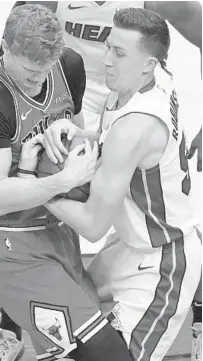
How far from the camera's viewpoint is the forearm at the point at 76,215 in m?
2.56

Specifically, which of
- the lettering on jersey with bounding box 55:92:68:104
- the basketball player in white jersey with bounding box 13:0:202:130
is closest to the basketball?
the lettering on jersey with bounding box 55:92:68:104

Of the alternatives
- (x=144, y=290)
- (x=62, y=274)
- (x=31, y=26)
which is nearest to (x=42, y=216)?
(x=62, y=274)

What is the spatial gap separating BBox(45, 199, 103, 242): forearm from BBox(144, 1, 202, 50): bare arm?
1683 millimetres

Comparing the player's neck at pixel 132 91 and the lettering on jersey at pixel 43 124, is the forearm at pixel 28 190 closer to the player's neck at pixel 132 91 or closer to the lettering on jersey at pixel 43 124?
the lettering on jersey at pixel 43 124

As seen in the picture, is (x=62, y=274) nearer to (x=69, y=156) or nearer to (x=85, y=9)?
(x=69, y=156)

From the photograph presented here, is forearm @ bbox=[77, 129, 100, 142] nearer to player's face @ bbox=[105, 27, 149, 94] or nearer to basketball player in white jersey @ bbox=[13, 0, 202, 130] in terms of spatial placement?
player's face @ bbox=[105, 27, 149, 94]

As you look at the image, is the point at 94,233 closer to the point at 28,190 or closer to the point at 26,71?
the point at 28,190

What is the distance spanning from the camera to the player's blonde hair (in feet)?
8.42

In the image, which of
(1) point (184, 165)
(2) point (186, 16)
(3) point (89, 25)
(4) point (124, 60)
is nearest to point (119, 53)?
(4) point (124, 60)

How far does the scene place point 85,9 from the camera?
3717 mm

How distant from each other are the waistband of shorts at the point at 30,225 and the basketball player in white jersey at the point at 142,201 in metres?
0.19

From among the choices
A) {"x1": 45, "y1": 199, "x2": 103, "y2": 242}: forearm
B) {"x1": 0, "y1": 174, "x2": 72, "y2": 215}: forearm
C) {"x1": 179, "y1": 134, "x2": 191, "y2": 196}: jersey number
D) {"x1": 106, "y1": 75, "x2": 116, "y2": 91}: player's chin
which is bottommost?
{"x1": 45, "y1": 199, "x2": 103, "y2": 242}: forearm

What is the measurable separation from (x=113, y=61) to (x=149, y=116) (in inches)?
10.9

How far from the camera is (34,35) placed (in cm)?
257
